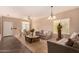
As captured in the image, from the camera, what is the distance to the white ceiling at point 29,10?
2.53m

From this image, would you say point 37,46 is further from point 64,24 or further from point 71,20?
point 71,20

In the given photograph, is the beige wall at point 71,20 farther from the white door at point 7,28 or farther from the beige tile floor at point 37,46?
the white door at point 7,28

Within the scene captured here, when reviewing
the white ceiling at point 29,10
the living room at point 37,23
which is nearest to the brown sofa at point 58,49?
the living room at point 37,23

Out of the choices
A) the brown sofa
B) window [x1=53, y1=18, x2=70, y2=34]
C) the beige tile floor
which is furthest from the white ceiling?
the brown sofa

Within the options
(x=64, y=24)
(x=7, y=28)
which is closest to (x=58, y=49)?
(x=64, y=24)

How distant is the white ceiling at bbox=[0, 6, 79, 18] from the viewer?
2533mm

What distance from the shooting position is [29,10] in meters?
2.57

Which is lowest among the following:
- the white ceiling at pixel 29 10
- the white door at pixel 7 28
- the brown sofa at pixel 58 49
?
the brown sofa at pixel 58 49
